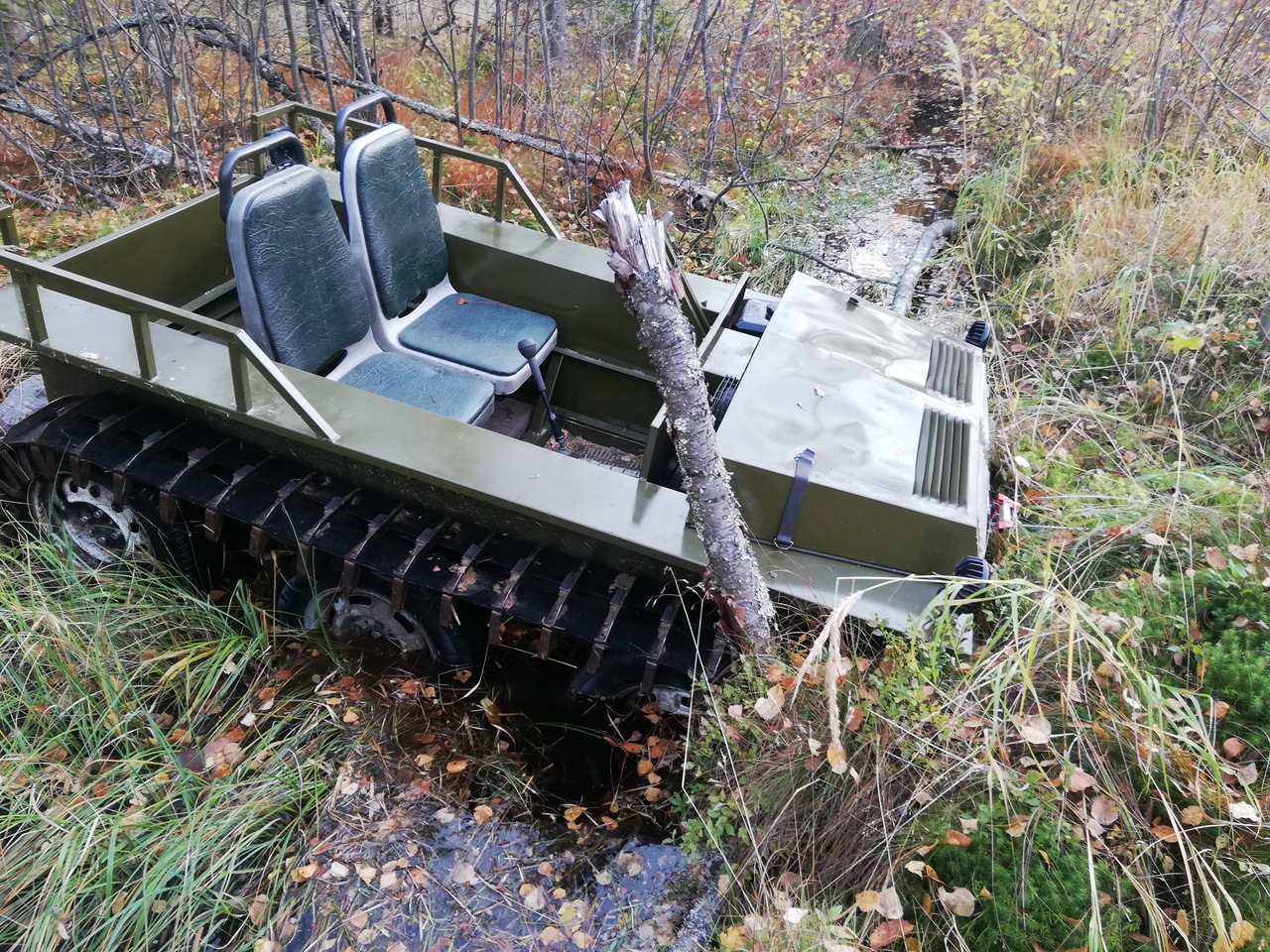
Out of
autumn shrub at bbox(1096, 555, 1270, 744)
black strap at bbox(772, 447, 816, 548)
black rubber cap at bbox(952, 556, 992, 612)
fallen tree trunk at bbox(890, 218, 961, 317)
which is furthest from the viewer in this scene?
fallen tree trunk at bbox(890, 218, 961, 317)

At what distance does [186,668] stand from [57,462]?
2.85ft

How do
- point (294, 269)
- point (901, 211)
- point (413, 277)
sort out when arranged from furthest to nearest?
point (901, 211), point (413, 277), point (294, 269)

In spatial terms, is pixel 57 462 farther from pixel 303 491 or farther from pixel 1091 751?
pixel 1091 751

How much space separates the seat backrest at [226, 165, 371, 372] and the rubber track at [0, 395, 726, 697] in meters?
0.42

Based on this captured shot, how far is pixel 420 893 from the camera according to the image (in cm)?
272

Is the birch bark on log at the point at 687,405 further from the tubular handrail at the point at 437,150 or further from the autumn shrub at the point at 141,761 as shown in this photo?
the tubular handrail at the point at 437,150

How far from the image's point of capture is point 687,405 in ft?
7.70

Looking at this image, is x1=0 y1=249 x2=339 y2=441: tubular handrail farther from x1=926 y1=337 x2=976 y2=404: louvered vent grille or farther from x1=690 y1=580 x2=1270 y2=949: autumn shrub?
x1=926 y1=337 x2=976 y2=404: louvered vent grille

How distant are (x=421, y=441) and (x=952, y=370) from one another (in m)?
1.86

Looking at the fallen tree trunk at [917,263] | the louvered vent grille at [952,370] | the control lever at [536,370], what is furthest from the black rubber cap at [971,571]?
the fallen tree trunk at [917,263]

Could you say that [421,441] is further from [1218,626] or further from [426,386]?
[1218,626]

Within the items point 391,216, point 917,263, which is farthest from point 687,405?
point 917,263

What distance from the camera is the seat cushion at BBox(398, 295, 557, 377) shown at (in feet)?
12.3

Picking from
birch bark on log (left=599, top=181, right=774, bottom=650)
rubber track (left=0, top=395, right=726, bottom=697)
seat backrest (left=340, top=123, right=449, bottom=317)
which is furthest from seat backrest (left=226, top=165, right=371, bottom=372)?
birch bark on log (left=599, top=181, right=774, bottom=650)
